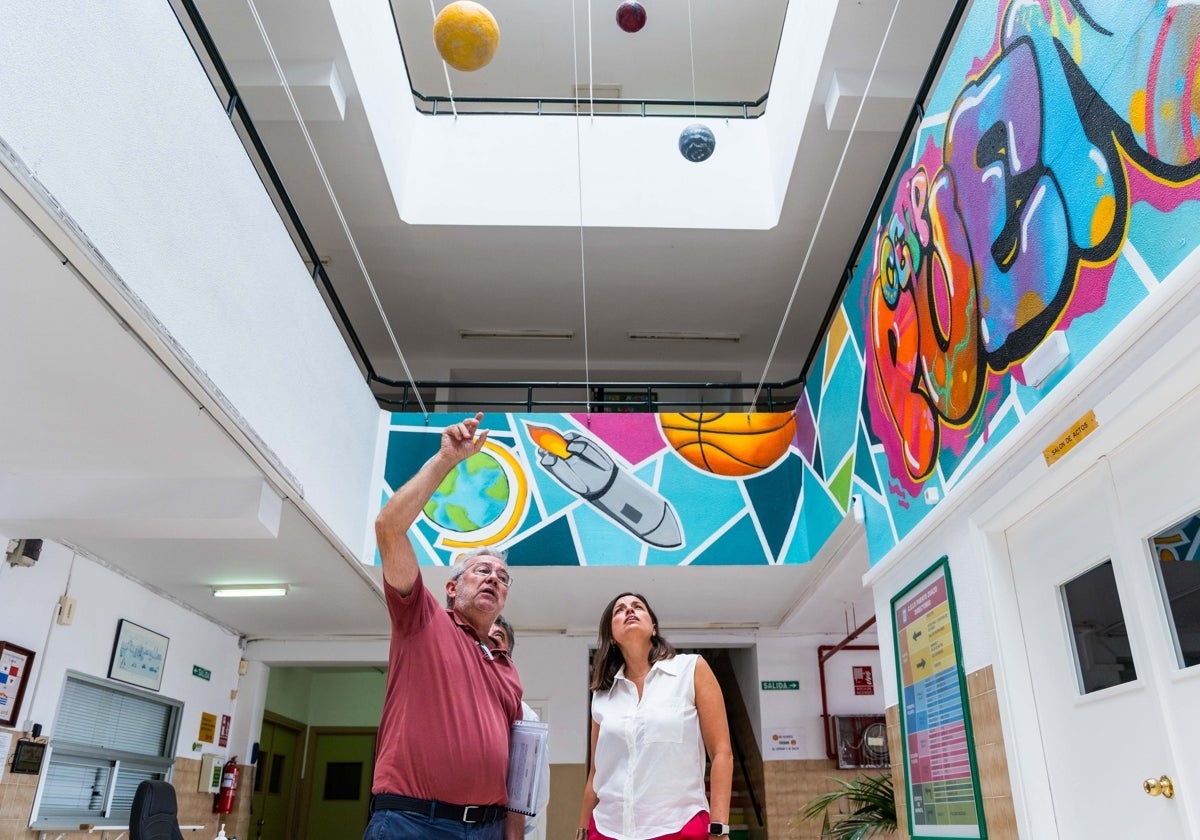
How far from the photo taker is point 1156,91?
223 cm

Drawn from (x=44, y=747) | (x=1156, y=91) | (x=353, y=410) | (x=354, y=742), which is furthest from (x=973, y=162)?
(x=354, y=742)

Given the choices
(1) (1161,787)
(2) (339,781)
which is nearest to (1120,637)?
(1) (1161,787)

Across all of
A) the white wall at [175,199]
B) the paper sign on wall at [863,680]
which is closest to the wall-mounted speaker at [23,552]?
the white wall at [175,199]

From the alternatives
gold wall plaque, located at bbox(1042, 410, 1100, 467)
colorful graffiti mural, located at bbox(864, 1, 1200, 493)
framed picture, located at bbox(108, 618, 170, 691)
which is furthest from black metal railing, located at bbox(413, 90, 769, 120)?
gold wall plaque, located at bbox(1042, 410, 1100, 467)

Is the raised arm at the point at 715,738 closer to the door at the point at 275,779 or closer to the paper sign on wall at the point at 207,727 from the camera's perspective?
the paper sign on wall at the point at 207,727

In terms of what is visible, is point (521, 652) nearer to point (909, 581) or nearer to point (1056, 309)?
point (909, 581)

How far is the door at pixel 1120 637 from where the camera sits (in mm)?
2305

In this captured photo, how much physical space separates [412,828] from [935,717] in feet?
7.92

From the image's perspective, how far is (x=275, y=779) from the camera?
887 cm

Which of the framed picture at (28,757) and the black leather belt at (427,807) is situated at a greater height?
the framed picture at (28,757)

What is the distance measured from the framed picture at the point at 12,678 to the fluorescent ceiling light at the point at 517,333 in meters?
4.53

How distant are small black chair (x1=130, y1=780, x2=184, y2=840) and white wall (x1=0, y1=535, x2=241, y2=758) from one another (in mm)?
859

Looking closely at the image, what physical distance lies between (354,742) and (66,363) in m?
7.31

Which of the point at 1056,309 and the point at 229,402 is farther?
the point at 229,402
